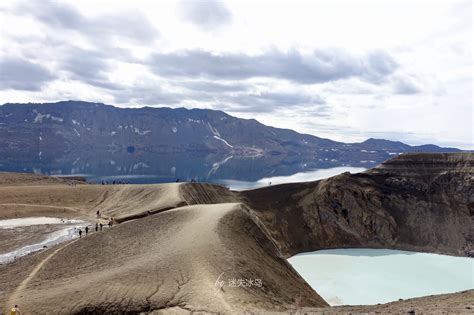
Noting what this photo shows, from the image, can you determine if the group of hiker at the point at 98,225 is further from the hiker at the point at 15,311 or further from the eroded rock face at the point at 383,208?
the eroded rock face at the point at 383,208

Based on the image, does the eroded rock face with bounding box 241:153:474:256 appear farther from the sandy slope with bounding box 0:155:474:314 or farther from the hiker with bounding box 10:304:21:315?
the hiker with bounding box 10:304:21:315

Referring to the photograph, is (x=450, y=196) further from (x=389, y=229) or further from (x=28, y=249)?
(x=28, y=249)

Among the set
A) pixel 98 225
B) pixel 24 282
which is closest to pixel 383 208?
pixel 98 225

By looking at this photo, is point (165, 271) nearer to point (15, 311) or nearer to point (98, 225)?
point (15, 311)

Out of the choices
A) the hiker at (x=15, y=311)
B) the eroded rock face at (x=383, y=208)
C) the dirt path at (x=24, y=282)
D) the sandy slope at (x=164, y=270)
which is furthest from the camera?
the eroded rock face at (x=383, y=208)

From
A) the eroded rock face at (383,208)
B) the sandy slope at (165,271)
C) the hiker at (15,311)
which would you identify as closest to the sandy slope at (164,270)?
the sandy slope at (165,271)

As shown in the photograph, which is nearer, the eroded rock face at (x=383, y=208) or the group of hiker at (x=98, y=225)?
the group of hiker at (x=98, y=225)

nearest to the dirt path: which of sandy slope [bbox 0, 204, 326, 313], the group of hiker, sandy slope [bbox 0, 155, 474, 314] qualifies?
sandy slope [bbox 0, 155, 474, 314]
